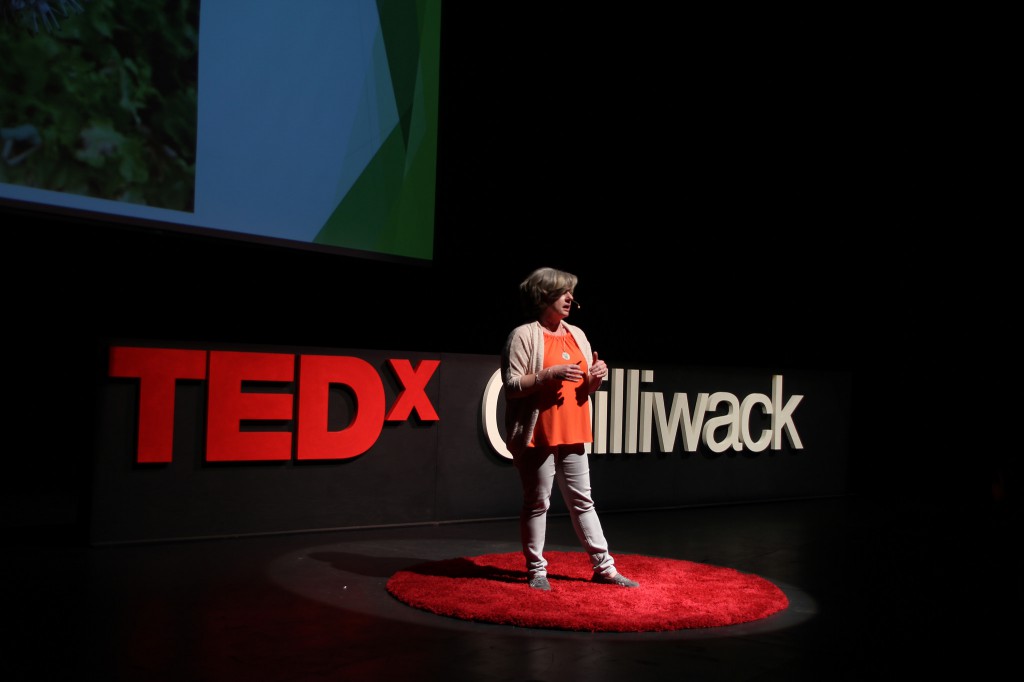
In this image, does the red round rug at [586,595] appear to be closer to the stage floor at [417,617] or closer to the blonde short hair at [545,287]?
the stage floor at [417,617]

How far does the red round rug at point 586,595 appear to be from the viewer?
3428 millimetres

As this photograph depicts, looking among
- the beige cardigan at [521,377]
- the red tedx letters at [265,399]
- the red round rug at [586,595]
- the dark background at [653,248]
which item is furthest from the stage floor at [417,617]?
the dark background at [653,248]

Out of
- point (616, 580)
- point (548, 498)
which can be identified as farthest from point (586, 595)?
point (548, 498)

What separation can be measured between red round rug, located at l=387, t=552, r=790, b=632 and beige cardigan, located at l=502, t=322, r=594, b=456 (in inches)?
24.3

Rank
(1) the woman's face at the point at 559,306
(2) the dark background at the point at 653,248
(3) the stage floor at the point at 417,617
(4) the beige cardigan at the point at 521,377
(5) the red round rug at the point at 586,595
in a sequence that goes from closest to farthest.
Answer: (3) the stage floor at the point at 417,617, (5) the red round rug at the point at 586,595, (4) the beige cardigan at the point at 521,377, (1) the woman's face at the point at 559,306, (2) the dark background at the point at 653,248

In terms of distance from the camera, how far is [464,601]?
366cm

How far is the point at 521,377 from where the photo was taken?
12.8 ft

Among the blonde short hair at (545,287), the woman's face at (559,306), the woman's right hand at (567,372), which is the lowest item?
the woman's right hand at (567,372)

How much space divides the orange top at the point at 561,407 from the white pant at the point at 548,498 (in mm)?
79

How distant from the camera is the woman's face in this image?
4035 millimetres

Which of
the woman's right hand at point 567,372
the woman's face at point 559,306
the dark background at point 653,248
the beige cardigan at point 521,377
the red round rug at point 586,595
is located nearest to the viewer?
the red round rug at point 586,595

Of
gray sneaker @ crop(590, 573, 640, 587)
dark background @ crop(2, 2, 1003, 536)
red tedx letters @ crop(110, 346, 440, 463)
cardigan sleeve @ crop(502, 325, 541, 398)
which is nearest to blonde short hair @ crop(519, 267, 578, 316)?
cardigan sleeve @ crop(502, 325, 541, 398)

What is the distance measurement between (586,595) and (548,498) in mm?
427

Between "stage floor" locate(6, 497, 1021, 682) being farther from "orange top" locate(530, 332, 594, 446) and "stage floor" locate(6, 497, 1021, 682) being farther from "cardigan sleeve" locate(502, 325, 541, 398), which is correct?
"cardigan sleeve" locate(502, 325, 541, 398)
